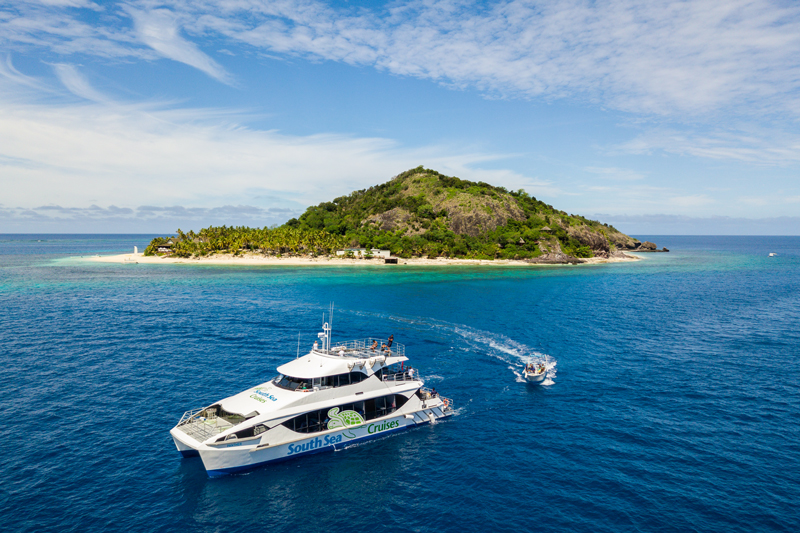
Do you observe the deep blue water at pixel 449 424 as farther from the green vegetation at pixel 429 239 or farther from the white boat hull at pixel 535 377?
the green vegetation at pixel 429 239

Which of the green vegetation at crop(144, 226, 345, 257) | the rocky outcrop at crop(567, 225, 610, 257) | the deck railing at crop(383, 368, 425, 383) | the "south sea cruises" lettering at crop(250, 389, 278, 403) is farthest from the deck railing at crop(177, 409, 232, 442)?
the rocky outcrop at crop(567, 225, 610, 257)

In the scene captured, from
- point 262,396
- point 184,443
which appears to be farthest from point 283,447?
point 184,443

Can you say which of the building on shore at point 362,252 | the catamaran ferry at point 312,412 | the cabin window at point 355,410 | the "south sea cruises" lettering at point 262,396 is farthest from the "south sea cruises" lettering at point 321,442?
the building on shore at point 362,252

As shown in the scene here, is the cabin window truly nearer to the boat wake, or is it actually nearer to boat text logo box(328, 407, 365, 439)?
boat text logo box(328, 407, 365, 439)

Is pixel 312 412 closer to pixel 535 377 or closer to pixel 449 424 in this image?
pixel 449 424

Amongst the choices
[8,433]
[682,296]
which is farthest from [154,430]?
[682,296]

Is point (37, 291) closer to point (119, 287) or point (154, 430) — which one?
point (119, 287)
